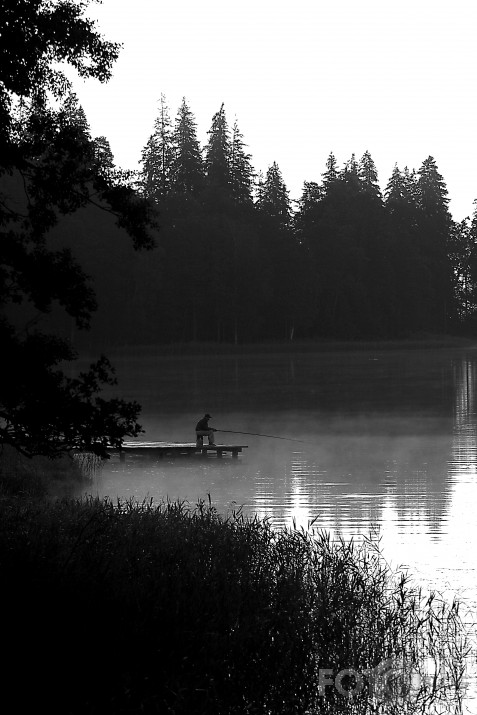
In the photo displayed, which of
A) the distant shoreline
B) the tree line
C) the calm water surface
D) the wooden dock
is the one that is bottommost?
the calm water surface

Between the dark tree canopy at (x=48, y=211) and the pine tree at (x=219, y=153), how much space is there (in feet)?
318

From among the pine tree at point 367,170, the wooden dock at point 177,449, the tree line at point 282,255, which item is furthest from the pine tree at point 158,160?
the wooden dock at point 177,449

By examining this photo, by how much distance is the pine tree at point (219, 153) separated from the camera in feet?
364

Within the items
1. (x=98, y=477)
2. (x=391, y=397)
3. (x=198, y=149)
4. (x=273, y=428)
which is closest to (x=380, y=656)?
(x=98, y=477)

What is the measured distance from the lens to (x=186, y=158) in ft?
368

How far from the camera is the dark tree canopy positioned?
11.4 meters

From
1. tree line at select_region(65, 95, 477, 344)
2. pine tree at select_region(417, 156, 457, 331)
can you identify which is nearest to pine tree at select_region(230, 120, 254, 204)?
tree line at select_region(65, 95, 477, 344)

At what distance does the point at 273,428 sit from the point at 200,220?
177ft

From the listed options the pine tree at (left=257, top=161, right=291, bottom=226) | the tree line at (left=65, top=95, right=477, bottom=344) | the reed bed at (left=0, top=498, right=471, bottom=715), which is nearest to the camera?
the reed bed at (left=0, top=498, right=471, bottom=715)

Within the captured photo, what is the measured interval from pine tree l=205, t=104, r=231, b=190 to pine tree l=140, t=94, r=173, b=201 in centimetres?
432

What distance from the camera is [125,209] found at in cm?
1209

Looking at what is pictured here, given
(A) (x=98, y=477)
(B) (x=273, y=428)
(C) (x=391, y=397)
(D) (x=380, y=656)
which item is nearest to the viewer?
(D) (x=380, y=656)

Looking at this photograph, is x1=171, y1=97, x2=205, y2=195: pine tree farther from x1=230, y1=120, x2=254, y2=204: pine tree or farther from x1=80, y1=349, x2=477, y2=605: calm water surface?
x1=80, y1=349, x2=477, y2=605: calm water surface

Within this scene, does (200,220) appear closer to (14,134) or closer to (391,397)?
(391,397)
